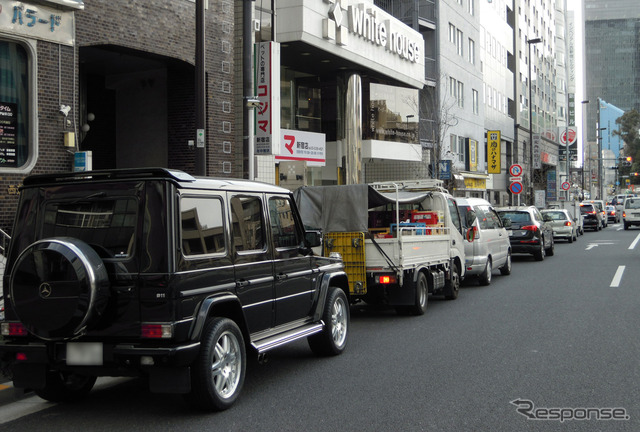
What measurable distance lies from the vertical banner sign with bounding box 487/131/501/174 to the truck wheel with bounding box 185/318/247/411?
151 feet

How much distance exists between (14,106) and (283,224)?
912 cm

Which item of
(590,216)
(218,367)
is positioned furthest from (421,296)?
(590,216)

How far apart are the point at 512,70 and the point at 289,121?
40814 mm

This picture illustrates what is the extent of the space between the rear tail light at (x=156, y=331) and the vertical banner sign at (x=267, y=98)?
14.5 metres

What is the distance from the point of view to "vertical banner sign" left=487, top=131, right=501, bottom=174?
165 feet

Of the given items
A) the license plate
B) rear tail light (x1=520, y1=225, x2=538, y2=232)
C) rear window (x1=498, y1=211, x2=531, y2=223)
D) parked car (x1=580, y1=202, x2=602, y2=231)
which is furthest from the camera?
parked car (x1=580, y1=202, x2=602, y2=231)

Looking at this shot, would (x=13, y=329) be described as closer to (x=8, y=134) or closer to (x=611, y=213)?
(x=8, y=134)

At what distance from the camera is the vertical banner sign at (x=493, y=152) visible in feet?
165

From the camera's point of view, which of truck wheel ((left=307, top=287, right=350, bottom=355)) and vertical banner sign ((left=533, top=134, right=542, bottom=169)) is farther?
vertical banner sign ((left=533, top=134, right=542, bottom=169))

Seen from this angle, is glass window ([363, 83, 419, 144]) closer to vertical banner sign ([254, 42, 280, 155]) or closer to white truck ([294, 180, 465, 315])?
vertical banner sign ([254, 42, 280, 155])

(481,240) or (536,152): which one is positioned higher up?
(536,152)

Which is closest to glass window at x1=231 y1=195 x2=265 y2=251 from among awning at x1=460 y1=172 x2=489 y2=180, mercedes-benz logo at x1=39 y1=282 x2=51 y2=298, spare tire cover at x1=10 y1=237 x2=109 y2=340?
spare tire cover at x1=10 y1=237 x2=109 y2=340

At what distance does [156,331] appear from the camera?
18.4ft

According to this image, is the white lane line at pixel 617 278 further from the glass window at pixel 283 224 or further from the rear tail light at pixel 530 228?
the glass window at pixel 283 224
